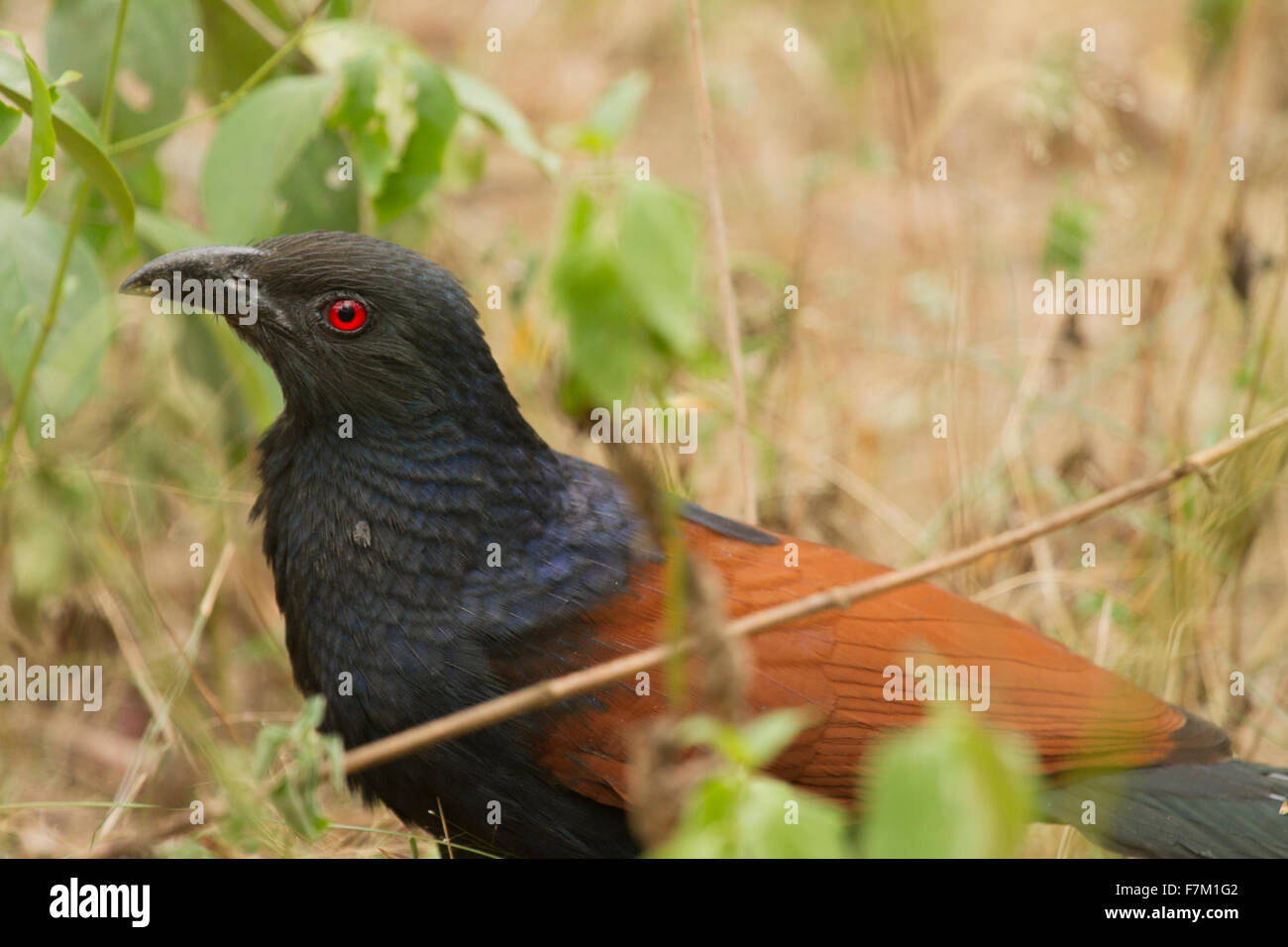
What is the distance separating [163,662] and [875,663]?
5.97 feet

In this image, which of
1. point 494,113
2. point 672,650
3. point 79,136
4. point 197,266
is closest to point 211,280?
point 197,266

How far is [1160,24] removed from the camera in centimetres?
720

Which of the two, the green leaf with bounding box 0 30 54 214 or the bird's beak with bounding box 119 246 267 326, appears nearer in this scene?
the green leaf with bounding box 0 30 54 214

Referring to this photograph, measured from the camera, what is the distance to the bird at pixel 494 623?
8.23ft

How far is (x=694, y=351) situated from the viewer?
8.15 feet

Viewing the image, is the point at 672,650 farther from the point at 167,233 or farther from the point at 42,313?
the point at 167,233

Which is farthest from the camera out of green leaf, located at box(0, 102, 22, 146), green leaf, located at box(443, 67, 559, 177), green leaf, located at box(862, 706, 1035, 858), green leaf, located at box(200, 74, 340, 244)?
green leaf, located at box(443, 67, 559, 177)

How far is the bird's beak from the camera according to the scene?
2623mm

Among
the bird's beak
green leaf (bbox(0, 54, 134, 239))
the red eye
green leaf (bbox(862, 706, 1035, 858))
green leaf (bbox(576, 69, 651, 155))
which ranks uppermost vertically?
green leaf (bbox(576, 69, 651, 155))

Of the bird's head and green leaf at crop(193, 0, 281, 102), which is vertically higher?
green leaf at crop(193, 0, 281, 102)

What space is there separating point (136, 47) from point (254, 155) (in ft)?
1.27

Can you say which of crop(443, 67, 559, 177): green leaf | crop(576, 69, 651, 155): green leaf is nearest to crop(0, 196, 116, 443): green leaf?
crop(443, 67, 559, 177): green leaf

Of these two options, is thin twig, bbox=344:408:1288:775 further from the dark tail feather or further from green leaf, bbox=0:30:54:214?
green leaf, bbox=0:30:54:214

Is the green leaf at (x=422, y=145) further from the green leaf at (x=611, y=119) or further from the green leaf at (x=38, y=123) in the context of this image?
the green leaf at (x=38, y=123)
